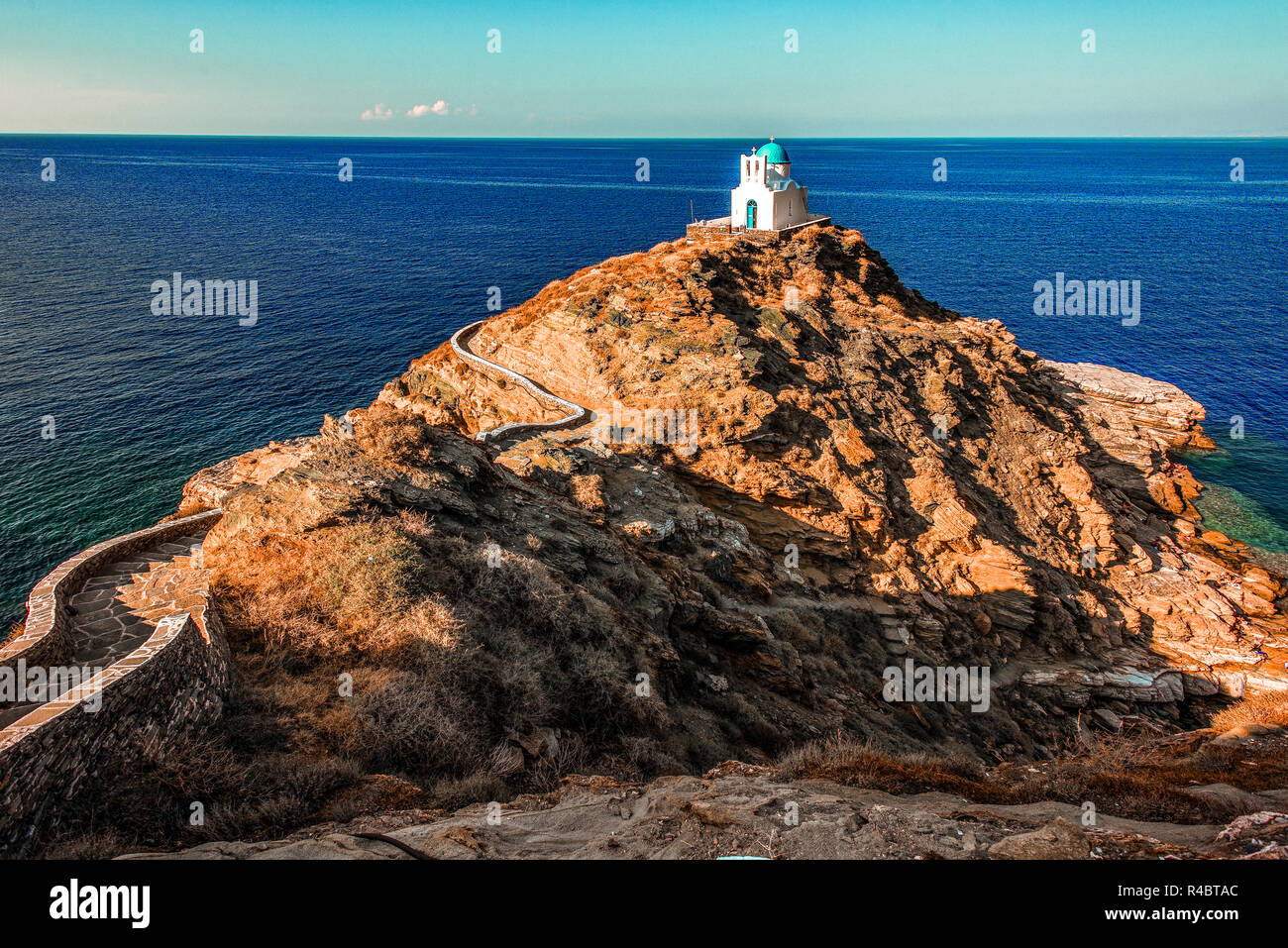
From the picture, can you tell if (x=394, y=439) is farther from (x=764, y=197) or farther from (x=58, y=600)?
(x=764, y=197)

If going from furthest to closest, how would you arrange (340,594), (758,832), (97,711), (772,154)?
(772,154) < (340,594) < (97,711) < (758,832)

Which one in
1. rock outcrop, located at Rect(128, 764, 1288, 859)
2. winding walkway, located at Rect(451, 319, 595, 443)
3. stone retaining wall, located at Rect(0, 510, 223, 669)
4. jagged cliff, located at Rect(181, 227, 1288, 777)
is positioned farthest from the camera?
winding walkway, located at Rect(451, 319, 595, 443)

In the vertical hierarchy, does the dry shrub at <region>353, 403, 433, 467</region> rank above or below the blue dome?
below

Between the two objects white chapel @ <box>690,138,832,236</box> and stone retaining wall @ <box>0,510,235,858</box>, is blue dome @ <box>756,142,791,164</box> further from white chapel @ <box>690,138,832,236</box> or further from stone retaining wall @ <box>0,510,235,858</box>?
stone retaining wall @ <box>0,510,235,858</box>

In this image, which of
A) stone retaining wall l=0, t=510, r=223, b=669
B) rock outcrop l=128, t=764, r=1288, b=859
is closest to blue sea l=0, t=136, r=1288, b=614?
stone retaining wall l=0, t=510, r=223, b=669

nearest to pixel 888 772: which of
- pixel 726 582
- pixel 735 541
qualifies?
pixel 726 582
